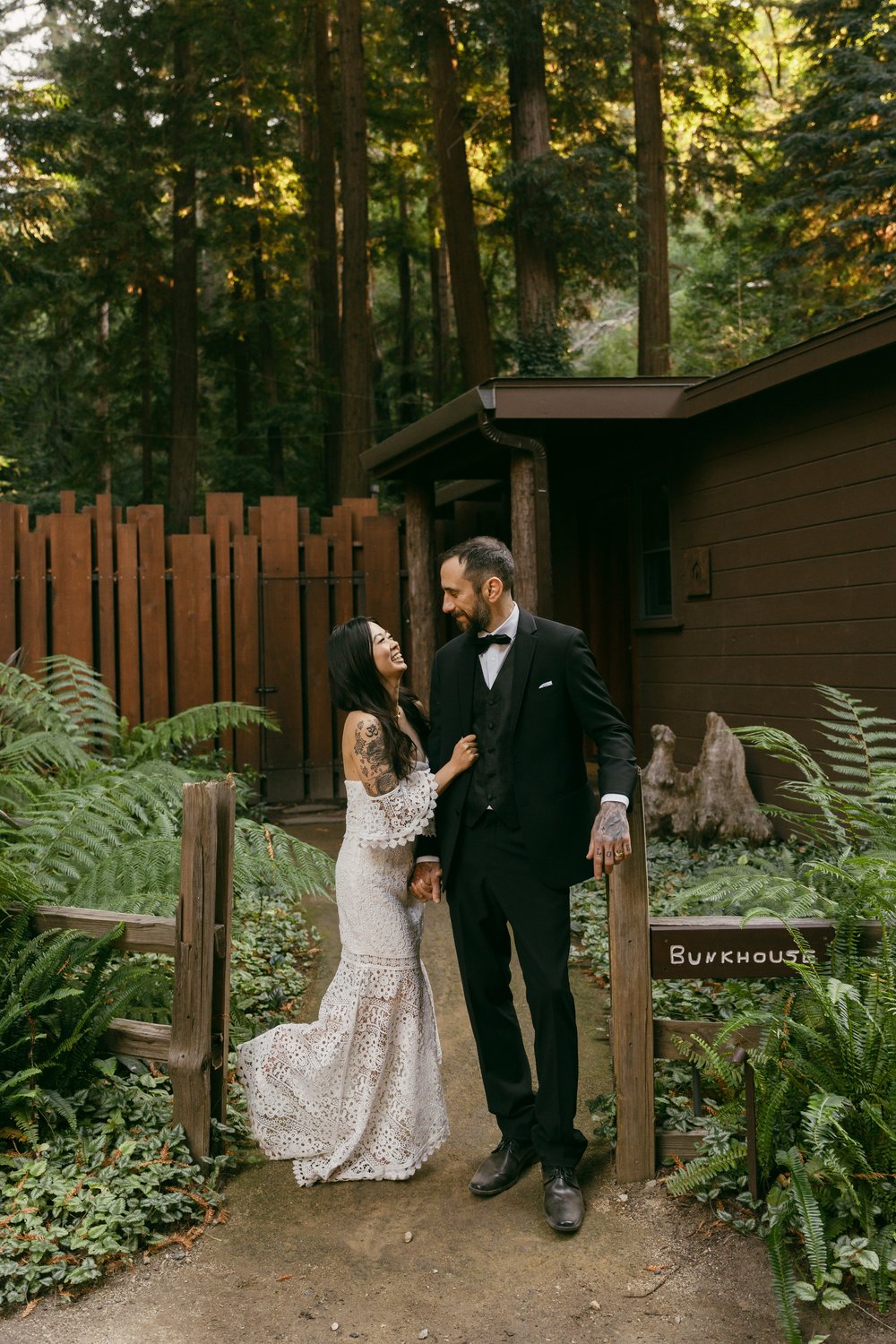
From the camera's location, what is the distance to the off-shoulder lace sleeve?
362 cm

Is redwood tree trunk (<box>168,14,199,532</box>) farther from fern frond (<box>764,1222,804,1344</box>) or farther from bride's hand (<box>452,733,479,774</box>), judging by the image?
fern frond (<box>764,1222,804,1344</box>)

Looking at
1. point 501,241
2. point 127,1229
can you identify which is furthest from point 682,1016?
point 501,241

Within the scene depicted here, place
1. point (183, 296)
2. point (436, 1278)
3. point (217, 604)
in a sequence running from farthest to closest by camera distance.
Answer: point (183, 296)
point (217, 604)
point (436, 1278)

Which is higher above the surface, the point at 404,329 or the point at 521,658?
the point at 404,329

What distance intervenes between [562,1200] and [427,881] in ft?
3.44

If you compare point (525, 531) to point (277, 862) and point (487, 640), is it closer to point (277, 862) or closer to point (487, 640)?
point (277, 862)

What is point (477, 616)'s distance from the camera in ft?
11.8

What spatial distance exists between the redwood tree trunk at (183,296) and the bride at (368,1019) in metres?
15.0

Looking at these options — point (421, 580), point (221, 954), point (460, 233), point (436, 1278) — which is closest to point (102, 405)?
point (460, 233)

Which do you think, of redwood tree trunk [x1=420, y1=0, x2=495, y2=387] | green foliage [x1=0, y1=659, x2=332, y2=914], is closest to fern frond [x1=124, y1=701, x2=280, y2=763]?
green foliage [x1=0, y1=659, x2=332, y2=914]

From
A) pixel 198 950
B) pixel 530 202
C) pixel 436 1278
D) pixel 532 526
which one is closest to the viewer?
pixel 436 1278

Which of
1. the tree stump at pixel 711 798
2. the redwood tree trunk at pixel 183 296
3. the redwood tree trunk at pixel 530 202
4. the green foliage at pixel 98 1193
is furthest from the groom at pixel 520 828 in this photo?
→ the redwood tree trunk at pixel 183 296

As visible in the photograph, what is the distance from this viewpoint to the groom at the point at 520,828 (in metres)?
3.42

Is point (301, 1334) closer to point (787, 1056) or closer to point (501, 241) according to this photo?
point (787, 1056)
